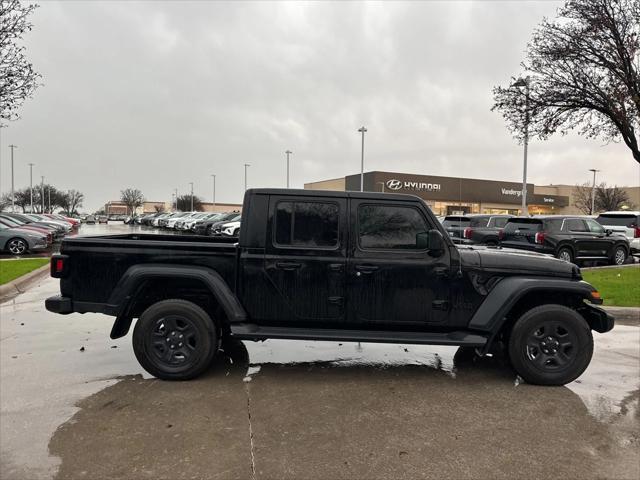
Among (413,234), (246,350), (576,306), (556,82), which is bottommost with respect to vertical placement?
(246,350)

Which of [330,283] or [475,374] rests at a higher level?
[330,283]

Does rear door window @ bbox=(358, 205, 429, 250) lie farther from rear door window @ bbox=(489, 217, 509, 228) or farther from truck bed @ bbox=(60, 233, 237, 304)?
rear door window @ bbox=(489, 217, 509, 228)

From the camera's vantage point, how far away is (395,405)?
13.1ft

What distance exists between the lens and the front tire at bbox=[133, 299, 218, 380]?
4461 mm

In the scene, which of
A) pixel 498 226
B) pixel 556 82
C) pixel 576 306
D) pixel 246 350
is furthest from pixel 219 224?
pixel 576 306

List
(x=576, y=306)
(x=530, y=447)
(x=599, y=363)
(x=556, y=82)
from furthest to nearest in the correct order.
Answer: (x=556, y=82) → (x=599, y=363) → (x=576, y=306) → (x=530, y=447)

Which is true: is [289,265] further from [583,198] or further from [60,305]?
[583,198]

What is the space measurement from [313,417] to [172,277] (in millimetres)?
1872

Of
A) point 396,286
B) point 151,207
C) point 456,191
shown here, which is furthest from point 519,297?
point 151,207

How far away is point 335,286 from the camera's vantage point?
4461 mm

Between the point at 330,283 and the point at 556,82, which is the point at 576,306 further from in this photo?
the point at 556,82

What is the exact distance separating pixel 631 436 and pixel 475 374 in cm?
153

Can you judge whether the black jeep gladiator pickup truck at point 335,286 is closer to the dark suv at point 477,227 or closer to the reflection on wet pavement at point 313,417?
the reflection on wet pavement at point 313,417

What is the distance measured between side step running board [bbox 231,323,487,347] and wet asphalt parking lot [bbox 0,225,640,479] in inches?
17.9
